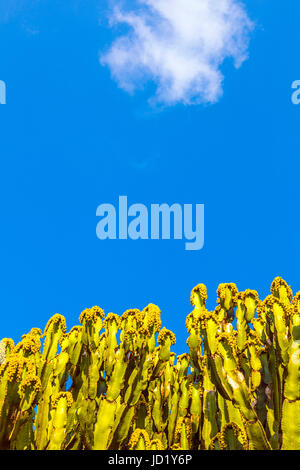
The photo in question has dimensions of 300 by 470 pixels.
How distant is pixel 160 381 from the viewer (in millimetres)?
6055

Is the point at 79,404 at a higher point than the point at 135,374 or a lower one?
lower

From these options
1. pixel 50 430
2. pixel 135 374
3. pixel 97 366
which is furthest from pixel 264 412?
pixel 50 430

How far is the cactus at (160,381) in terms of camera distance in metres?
3.68

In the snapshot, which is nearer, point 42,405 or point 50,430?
point 50,430

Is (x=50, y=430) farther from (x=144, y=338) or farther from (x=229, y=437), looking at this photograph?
(x=229, y=437)

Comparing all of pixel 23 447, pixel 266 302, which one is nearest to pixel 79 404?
pixel 23 447

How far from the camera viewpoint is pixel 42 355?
5.29m

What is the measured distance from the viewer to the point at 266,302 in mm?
4312

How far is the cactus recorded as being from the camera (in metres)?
3.68

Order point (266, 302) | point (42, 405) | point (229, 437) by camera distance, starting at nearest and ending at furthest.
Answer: point (229, 437) → point (266, 302) → point (42, 405)

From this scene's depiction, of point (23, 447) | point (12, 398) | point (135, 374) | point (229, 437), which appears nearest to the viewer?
point (229, 437)
